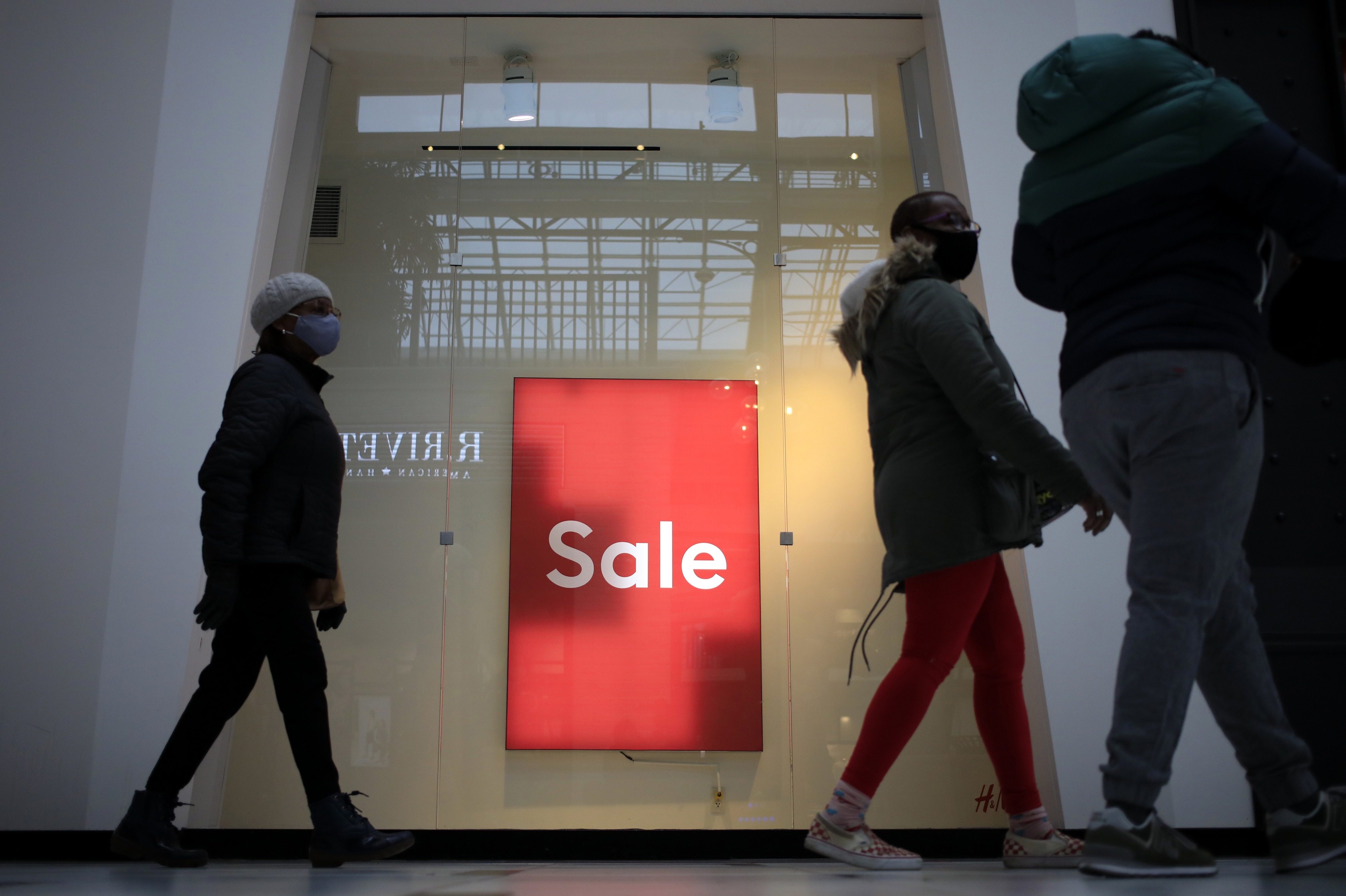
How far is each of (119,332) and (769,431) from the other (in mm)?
2084

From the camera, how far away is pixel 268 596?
2.20m

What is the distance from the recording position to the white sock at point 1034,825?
6.86 ft

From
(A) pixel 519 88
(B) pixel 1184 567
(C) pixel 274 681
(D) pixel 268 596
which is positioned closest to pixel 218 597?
(D) pixel 268 596

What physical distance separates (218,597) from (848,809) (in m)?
1.42

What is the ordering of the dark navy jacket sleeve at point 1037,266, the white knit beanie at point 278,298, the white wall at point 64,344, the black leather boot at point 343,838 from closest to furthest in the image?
the dark navy jacket sleeve at point 1037,266 → the black leather boot at point 343,838 → the white knit beanie at point 278,298 → the white wall at point 64,344

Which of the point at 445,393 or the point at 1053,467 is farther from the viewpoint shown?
the point at 445,393

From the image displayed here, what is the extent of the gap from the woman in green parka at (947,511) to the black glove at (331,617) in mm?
1314

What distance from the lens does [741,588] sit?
126 inches

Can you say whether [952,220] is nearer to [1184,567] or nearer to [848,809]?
[1184,567]

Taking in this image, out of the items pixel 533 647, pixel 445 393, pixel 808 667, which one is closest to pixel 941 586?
pixel 808 667

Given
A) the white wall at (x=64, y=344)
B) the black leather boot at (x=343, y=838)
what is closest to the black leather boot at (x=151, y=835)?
the black leather boot at (x=343, y=838)

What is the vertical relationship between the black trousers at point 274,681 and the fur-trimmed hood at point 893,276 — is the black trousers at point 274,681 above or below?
below

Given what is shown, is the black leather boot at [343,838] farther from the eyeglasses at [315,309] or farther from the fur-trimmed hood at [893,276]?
the fur-trimmed hood at [893,276]

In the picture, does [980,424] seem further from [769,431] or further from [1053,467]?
[769,431]
